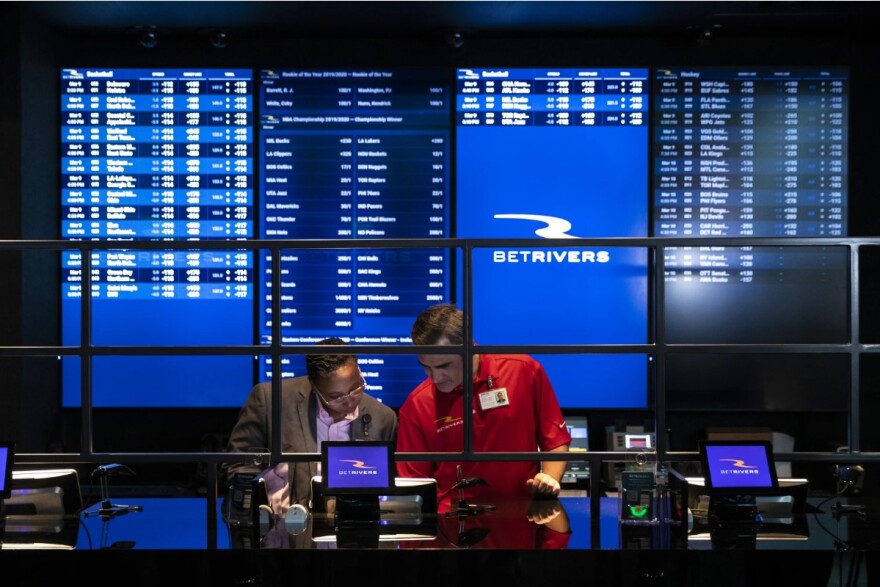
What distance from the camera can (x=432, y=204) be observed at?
4406mm

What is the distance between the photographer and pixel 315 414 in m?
3.23

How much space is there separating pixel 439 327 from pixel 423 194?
5.06 ft

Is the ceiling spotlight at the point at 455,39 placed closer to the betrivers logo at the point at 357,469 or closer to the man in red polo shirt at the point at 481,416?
the man in red polo shirt at the point at 481,416

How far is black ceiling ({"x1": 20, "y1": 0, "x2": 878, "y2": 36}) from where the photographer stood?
4.06m

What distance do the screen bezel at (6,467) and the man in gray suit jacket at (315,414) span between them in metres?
0.84

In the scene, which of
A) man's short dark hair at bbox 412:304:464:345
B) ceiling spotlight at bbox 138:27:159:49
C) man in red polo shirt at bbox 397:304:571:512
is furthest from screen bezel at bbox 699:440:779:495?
ceiling spotlight at bbox 138:27:159:49

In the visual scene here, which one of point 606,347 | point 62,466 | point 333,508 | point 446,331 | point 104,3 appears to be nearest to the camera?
point 606,347

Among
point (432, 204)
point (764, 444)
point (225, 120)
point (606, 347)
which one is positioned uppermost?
point (225, 120)

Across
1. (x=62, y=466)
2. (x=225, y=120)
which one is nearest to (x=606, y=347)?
(x=62, y=466)

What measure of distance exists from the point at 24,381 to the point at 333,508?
229 cm

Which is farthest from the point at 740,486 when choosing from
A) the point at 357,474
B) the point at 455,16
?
the point at 455,16

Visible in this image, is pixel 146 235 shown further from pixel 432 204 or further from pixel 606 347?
pixel 606 347

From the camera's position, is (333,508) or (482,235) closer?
(333,508)

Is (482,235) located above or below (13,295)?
above
